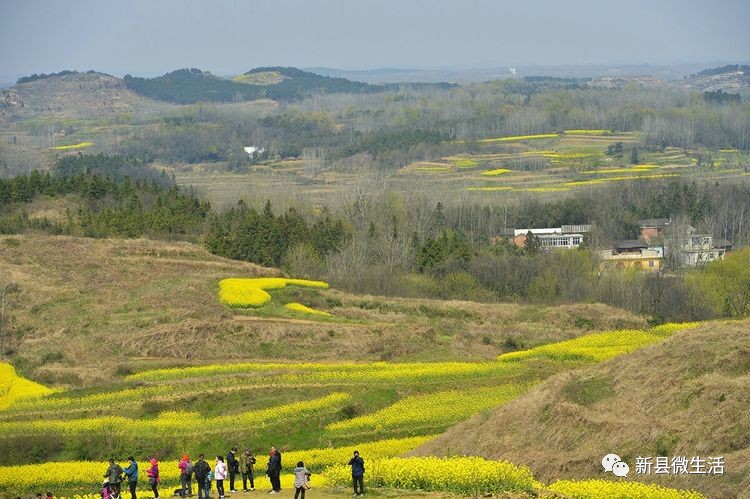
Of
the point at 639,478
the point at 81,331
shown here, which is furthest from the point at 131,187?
the point at 639,478

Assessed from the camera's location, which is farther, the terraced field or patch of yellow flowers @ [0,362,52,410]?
patch of yellow flowers @ [0,362,52,410]

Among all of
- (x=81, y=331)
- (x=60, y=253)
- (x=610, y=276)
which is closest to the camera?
(x=81, y=331)

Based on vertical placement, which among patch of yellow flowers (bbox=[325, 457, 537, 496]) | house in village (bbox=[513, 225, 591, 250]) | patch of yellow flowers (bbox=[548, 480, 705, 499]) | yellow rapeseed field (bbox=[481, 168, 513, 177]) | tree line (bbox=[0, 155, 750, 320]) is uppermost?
patch of yellow flowers (bbox=[548, 480, 705, 499])

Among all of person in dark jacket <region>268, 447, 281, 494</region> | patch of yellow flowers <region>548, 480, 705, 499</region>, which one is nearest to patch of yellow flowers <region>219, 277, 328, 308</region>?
person in dark jacket <region>268, 447, 281, 494</region>

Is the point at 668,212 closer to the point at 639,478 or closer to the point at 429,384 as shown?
the point at 429,384

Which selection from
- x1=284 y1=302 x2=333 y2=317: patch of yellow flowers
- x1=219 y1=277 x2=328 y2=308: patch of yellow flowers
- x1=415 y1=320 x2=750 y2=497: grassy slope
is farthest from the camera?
x1=284 y1=302 x2=333 y2=317: patch of yellow flowers

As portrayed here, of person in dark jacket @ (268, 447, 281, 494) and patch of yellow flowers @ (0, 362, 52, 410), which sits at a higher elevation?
person in dark jacket @ (268, 447, 281, 494)

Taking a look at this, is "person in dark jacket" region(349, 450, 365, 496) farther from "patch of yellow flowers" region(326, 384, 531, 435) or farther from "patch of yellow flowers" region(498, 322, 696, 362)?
"patch of yellow flowers" region(498, 322, 696, 362)

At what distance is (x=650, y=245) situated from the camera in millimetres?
98875

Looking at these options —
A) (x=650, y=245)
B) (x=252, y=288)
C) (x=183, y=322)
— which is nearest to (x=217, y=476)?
(x=183, y=322)

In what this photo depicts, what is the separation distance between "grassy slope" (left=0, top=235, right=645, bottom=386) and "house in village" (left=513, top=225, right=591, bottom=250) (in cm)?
4023

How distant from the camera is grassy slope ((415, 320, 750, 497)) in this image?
26.3 meters

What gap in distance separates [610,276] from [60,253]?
33256 mm

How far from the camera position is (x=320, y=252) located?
3314 inches
